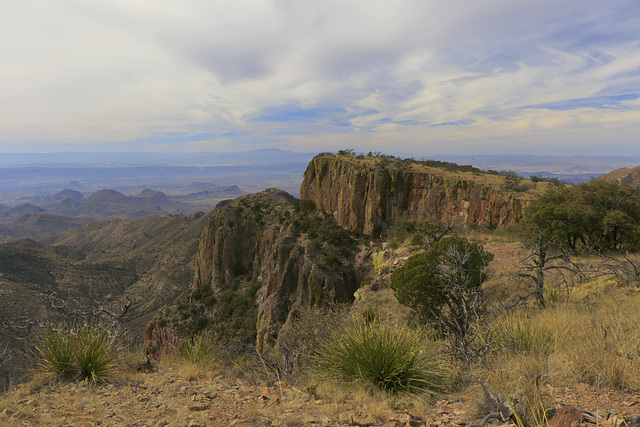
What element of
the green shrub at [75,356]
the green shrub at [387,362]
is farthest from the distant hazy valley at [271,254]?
the green shrub at [387,362]

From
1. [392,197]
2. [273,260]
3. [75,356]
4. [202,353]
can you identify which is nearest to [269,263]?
[273,260]

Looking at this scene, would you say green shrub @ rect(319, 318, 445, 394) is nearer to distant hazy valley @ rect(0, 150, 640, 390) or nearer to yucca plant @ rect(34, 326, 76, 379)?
yucca plant @ rect(34, 326, 76, 379)

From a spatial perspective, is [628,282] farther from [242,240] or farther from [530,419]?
[242,240]

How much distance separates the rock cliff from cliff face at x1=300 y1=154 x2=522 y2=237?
2.79 meters

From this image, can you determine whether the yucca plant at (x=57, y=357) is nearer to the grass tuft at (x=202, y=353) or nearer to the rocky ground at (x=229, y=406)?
the rocky ground at (x=229, y=406)

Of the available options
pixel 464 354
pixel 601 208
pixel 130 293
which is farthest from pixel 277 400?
pixel 130 293

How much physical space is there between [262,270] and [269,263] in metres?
2.96

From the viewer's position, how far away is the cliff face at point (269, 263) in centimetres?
2823

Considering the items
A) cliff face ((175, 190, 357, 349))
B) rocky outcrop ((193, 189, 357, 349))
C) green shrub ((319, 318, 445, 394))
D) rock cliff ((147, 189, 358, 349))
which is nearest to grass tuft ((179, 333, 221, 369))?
green shrub ((319, 318, 445, 394))

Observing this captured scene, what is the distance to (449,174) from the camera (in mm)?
28500

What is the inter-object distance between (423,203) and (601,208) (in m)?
16.2

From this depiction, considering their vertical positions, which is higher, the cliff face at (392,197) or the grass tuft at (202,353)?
the cliff face at (392,197)

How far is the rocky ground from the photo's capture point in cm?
294

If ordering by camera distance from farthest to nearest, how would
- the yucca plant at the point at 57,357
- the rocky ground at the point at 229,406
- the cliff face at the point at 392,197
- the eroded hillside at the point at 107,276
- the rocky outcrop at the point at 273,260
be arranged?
the eroded hillside at the point at 107,276
the rocky outcrop at the point at 273,260
the cliff face at the point at 392,197
the yucca plant at the point at 57,357
the rocky ground at the point at 229,406
